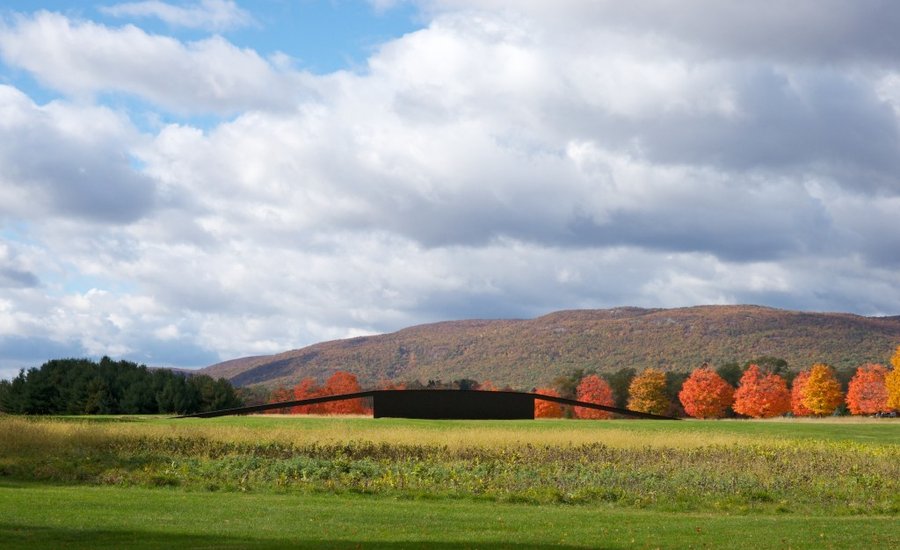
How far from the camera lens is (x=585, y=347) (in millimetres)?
160000

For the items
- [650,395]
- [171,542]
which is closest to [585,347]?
[650,395]

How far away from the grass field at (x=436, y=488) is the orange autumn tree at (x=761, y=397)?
46.4 m

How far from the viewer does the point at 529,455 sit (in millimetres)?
27688

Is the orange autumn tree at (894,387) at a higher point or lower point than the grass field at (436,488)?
higher

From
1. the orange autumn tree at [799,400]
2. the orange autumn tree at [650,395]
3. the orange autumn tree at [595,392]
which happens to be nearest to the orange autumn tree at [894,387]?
the orange autumn tree at [799,400]

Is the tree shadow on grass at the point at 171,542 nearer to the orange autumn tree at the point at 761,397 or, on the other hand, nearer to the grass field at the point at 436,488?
the grass field at the point at 436,488

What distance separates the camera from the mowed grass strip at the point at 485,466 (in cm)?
2116

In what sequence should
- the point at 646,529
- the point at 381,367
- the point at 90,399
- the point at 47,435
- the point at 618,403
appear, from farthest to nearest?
the point at 381,367 < the point at 618,403 < the point at 90,399 < the point at 47,435 < the point at 646,529

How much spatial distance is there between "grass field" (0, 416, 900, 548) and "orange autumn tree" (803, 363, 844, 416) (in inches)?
1875

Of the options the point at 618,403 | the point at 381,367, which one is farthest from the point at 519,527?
the point at 381,367

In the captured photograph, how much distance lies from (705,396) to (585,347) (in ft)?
256

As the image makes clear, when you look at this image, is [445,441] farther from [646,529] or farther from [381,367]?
[381,367]

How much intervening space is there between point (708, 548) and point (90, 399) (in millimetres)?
52918

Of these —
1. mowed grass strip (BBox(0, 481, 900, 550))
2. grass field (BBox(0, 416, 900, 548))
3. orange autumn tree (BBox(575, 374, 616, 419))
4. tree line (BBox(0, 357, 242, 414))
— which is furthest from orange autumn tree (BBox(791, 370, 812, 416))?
mowed grass strip (BBox(0, 481, 900, 550))
